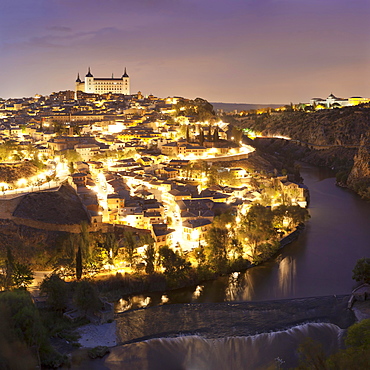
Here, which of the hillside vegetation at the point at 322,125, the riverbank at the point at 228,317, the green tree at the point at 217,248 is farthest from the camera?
the hillside vegetation at the point at 322,125

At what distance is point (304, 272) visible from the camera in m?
12.6

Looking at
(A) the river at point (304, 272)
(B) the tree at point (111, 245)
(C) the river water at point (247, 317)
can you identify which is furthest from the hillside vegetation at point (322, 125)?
(B) the tree at point (111, 245)

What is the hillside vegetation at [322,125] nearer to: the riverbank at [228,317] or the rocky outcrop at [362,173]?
the rocky outcrop at [362,173]

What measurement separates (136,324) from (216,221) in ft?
16.0

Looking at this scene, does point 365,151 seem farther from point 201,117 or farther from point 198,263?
point 198,263

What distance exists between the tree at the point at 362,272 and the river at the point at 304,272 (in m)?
0.29

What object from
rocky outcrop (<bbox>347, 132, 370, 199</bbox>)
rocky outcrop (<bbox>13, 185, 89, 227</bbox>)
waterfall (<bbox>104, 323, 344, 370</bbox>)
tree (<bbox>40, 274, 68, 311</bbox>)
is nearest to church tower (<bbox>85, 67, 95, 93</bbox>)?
rocky outcrop (<bbox>347, 132, 370, 199</bbox>)

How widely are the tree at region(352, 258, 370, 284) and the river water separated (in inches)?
13.4

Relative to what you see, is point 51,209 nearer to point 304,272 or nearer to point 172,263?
point 172,263

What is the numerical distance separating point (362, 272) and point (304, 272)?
167 centimetres

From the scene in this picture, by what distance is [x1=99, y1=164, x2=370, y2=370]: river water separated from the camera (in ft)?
28.3

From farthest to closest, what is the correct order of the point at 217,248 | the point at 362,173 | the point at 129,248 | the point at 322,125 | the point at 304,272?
1. the point at 322,125
2. the point at 362,173
3. the point at 304,272
4. the point at 217,248
5. the point at 129,248

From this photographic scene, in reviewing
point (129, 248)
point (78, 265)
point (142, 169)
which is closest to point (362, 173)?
point (142, 169)

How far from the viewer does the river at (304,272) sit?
11133 mm
